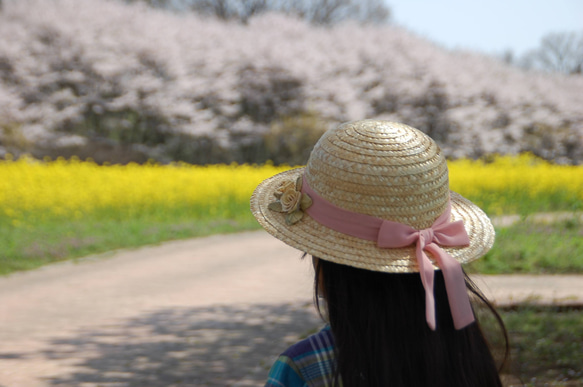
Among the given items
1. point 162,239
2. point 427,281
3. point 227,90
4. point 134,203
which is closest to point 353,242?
point 427,281

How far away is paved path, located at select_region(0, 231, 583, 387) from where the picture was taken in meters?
4.03

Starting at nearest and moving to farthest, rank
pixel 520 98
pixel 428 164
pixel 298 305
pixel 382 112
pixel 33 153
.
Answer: pixel 428 164 < pixel 298 305 < pixel 33 153 < pixel 382 112 < pixel 520 98

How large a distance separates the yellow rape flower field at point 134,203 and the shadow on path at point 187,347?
2.93 m

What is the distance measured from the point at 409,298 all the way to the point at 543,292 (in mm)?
5068

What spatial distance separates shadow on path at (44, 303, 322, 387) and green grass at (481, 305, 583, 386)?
5.08 feet

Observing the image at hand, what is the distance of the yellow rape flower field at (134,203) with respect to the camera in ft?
27.8

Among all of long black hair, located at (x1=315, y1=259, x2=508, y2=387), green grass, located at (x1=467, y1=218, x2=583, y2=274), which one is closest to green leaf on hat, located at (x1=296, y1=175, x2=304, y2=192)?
long black hair, located at (x1=315, y1=259, x2=508, y2=387)

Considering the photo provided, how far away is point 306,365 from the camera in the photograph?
4.66 ft

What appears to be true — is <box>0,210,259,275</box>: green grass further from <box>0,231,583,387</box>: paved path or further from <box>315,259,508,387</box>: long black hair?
<box>315,259,508,387</box>: long black hair

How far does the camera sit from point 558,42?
3784cm

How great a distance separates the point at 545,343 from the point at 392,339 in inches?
140

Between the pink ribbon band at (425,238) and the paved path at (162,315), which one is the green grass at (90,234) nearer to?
the paved path at (162,315)

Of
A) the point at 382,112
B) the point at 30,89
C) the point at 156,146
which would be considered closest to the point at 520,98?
the point at 382,112

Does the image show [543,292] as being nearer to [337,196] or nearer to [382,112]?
[337,196]
